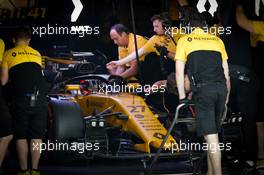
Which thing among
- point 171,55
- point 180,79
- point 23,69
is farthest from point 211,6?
point 23,69

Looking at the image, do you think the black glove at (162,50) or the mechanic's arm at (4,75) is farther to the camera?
the black glove at (162,50)

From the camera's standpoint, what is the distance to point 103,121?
611 cm

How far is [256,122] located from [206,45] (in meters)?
1.46

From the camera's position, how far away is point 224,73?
5.48 metres

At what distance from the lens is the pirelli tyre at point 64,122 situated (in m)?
5.97

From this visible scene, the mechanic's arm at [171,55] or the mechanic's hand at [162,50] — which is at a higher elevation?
the mechanic's hand at [162,50]

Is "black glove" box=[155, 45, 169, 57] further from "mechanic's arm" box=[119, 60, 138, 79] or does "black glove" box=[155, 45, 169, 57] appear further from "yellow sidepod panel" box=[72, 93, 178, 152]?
"yellow sidepod panel" box=[72, 93, 178, 152]

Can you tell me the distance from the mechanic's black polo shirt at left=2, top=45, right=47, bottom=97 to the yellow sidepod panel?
1.90ft

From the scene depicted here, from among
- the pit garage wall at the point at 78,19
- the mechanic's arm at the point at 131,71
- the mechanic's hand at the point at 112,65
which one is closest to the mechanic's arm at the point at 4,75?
the pit garage wall at the point at 78,19

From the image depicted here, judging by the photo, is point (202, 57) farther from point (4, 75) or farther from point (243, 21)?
point (4, 75)

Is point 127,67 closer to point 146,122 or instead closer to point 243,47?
point 146,122

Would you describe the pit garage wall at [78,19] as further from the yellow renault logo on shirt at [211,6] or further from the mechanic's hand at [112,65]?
the yellow renault logo on shirt at [211,6]

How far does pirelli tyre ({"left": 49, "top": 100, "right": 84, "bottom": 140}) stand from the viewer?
5.97 m

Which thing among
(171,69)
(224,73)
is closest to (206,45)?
(224,73)
